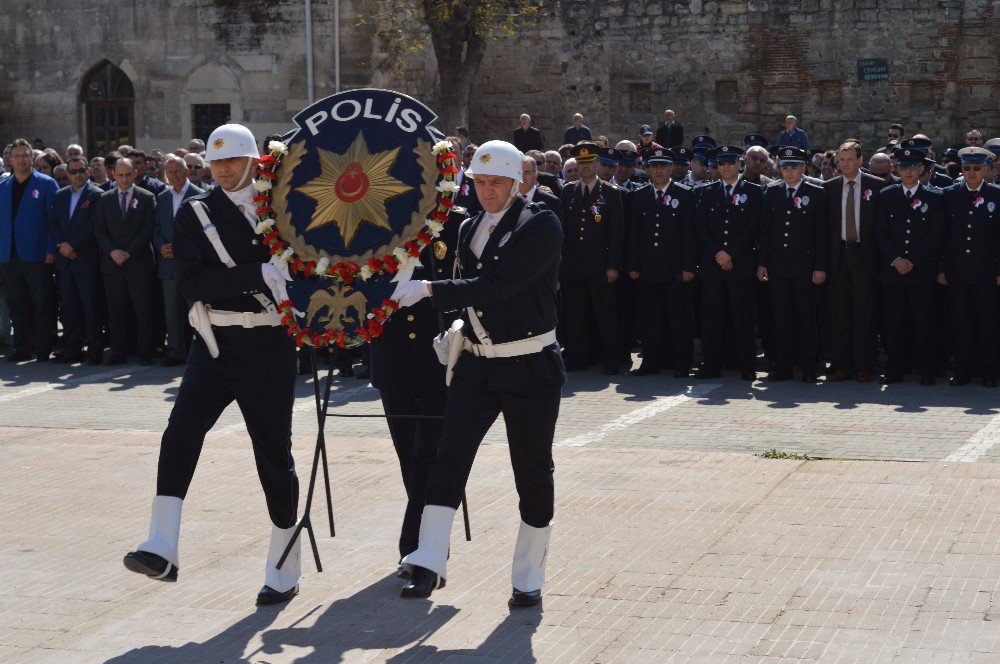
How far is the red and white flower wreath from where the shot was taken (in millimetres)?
6375

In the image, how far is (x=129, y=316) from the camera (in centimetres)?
1488

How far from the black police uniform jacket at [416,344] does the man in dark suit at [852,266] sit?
6.52 m

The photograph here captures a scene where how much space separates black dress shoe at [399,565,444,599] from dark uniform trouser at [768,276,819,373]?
22.8ft

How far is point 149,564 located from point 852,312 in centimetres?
801

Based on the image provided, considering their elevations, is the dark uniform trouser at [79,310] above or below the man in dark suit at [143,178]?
below

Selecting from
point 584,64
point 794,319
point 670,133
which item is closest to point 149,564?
point 794,319

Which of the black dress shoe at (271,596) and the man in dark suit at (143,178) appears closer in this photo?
the black dress shoe at (271,596)

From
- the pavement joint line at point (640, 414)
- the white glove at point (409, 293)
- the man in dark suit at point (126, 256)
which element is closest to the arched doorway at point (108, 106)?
the man in dark suit at point (126, 256)

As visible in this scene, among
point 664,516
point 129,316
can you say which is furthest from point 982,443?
point 129,316

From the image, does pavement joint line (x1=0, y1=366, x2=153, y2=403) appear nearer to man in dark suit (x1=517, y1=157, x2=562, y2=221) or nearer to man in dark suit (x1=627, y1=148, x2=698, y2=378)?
man in dark suit (x1=517, y1=157, x2=562, y2=221)

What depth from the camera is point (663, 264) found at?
13203 millimetres

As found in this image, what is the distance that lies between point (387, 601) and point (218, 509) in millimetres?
2132

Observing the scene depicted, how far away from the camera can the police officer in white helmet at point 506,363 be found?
6105 mm

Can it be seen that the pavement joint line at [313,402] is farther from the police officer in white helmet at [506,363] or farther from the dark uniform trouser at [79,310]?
the police officer in white helmet at [506,363]
